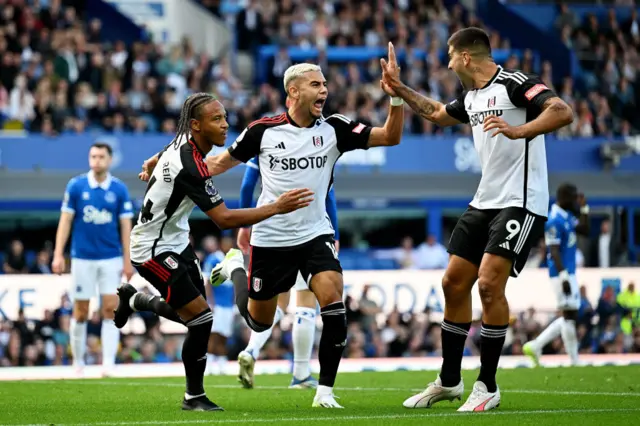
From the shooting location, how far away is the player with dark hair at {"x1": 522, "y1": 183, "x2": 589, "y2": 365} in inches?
598

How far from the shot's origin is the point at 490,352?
27.5ft

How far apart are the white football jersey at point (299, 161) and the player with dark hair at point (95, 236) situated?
17.1ft

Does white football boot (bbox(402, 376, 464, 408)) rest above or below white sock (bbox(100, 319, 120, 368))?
above

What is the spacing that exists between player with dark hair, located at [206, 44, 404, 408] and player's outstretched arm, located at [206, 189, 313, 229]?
0.69 metres

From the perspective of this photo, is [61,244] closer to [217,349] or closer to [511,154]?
[217,349]

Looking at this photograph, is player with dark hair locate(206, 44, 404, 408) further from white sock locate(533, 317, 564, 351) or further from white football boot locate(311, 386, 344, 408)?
white sock locate(533, 317, 564, 351)

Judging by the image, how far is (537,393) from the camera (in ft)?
33.5

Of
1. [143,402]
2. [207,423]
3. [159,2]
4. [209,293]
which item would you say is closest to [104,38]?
[159,2]

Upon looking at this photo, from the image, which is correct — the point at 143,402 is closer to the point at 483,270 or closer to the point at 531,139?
the point at 483,270

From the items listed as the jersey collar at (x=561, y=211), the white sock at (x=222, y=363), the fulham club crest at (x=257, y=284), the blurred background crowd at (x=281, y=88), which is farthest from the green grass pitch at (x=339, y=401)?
the blurred background crowd at (x=281, y=88)

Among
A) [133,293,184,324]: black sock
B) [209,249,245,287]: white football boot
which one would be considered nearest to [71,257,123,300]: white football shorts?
[209,249,245,287]: white football boot

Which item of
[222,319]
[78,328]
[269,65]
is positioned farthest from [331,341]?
[269,65]

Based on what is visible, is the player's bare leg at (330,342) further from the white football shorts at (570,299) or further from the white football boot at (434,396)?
the white football shorts at (570,299)

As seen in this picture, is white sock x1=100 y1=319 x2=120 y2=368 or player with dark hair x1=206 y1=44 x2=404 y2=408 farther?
white sock x1=100 y1=319 x2=120 y2=368
